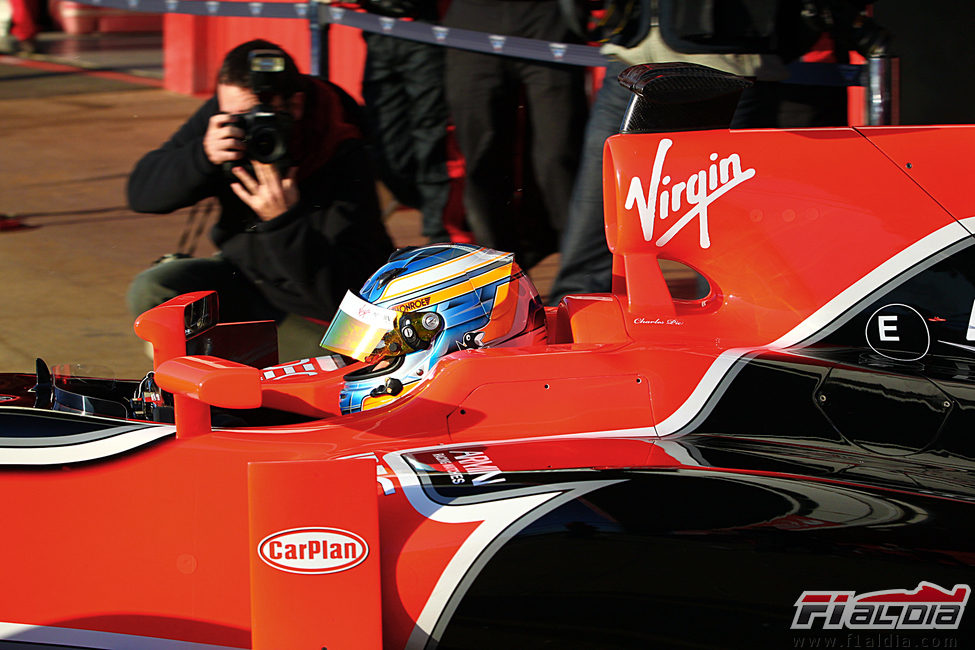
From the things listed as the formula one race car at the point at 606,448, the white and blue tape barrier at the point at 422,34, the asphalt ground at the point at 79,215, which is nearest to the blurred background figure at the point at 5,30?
the asphalt ground at the point at 79,215

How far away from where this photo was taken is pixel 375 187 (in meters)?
4.63

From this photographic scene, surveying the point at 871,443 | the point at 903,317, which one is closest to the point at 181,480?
the point at 871,443

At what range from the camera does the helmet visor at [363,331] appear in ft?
8.81

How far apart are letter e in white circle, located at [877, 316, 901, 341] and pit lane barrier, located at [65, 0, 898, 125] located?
1.56 m

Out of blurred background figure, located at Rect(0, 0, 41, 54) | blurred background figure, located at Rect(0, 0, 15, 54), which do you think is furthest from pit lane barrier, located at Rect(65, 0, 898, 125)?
blurred background figure, located at Rect(0, 0, 15, 54)

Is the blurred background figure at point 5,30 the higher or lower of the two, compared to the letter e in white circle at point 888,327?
higher

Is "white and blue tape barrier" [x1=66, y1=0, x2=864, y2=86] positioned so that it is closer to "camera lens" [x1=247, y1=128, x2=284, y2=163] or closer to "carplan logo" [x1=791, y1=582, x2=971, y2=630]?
"camera lens" [x1=247, y1=128, x2=284, y2=163]

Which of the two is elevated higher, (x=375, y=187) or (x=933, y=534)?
(x=375, y=187)

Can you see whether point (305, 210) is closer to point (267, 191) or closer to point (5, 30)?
point (267, 191)

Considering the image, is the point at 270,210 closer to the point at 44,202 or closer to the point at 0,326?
the point at 0,326

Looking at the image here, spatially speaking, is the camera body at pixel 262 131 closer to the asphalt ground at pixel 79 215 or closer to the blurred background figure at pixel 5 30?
the asphalt ground at pixel 79 215

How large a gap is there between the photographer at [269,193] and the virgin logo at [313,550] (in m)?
2.42

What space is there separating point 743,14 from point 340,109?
1.70 meters

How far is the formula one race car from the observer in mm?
2084
